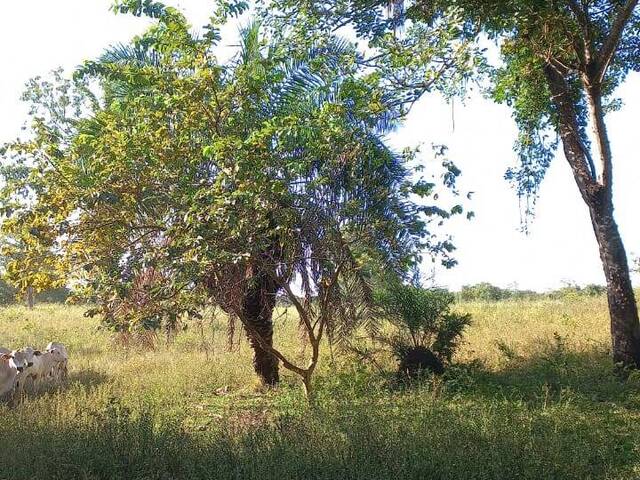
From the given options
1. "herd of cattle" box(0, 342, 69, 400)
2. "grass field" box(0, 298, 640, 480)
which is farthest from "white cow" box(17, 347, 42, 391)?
"grass field" box(0, 298, 640, 480)

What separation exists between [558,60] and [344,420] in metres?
8.76

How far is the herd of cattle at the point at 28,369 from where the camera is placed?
36.1 feet

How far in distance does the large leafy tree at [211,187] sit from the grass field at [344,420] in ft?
5.49

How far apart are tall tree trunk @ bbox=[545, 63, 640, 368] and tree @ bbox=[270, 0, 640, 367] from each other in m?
0.02

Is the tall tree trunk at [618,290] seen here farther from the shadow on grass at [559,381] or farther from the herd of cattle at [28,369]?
the herd of cattle at [28,369]

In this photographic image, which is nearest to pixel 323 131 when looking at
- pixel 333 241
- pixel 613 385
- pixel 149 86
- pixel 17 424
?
pixel 333 241

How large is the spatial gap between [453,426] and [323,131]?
4.07 metres

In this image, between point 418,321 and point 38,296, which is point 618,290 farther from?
point 38,296

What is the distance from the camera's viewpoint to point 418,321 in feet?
40.9

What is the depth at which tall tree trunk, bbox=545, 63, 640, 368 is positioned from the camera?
11.8 metres

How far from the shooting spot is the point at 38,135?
30.2 feet

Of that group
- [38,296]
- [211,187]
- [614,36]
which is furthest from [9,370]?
[38,296]

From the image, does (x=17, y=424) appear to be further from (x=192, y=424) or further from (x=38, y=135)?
(x=38, y=135)

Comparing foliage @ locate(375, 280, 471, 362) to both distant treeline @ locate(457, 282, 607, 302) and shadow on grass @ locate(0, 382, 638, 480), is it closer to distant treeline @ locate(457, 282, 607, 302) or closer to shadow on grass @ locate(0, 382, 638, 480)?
shadow on grass @ locate(0, 382, 638, 480)
